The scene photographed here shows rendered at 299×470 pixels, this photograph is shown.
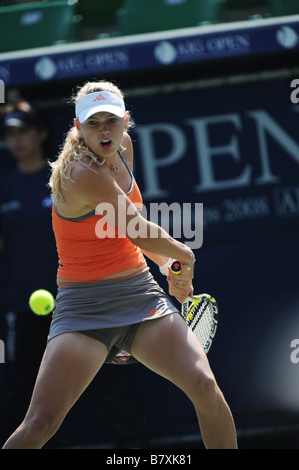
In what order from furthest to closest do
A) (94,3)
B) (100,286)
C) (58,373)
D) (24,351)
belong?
(94,3) → (24,351) → (100,286) → (58,373)

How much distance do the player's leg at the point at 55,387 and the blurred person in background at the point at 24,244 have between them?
6.35 feet

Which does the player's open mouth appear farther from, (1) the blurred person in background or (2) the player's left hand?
(1) the blurred person in background

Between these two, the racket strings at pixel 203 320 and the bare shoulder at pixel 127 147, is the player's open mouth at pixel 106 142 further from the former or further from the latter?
the racket strings at pixel 203 320

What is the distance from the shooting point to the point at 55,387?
3086 millimetres

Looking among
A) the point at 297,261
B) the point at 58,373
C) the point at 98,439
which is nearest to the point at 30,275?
the point at 98,439

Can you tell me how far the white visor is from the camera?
10.4 ft

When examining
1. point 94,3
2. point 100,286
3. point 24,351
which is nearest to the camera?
point 100,286

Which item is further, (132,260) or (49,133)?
(49,133)

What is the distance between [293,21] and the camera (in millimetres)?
4930

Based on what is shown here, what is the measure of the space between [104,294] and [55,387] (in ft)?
1.46

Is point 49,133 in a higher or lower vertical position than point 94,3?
lower

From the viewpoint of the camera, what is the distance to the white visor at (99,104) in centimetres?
317

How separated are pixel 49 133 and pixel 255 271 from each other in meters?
1.63

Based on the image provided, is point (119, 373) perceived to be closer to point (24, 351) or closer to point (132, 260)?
point (24, 351)
